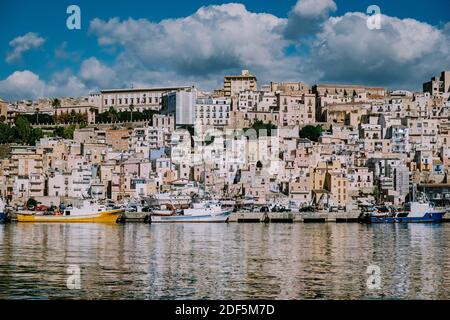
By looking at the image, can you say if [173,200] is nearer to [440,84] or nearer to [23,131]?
[23,131]

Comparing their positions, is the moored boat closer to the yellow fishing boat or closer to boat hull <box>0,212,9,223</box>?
the yellow fishing boat

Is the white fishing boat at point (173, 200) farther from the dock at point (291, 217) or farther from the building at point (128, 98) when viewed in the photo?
the building at point (128, 98)

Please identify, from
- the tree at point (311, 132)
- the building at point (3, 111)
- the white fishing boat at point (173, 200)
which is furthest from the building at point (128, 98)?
the white fishing boat at point (173, 200)

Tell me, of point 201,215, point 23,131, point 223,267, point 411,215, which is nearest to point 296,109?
point 23,131

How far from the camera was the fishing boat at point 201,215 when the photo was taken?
58.7 feet

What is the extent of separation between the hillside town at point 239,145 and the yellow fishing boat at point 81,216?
253cm

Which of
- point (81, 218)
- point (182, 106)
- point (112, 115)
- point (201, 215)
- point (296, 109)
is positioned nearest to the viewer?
point (81, 218)

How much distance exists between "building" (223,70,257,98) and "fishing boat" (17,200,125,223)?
13844 millimetres

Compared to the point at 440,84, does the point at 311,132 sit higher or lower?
lower

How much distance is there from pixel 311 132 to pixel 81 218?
37.9ft

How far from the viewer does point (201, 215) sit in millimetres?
17953

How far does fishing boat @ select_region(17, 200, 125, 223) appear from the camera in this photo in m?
17.8

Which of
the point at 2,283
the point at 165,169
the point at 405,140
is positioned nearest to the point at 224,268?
the point at 2,283
